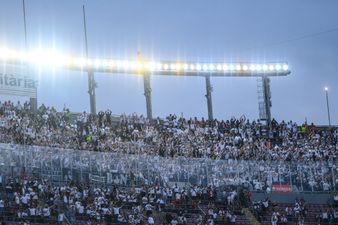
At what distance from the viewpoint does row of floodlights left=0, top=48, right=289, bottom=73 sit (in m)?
50.0

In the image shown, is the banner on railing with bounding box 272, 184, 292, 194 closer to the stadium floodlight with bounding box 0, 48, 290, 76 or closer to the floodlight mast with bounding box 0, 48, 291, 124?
the floodlight mast with bounding box 0, 48, 291, 124

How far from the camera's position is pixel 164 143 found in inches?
1828

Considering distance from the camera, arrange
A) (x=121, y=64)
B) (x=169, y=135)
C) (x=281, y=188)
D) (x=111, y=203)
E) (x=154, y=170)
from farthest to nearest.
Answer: (x=121, y=64) < (x=169, y=135) < (x=281, y=188) < (x=154, y=170) < (x=111, y=203)

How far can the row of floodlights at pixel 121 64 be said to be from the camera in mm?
50031

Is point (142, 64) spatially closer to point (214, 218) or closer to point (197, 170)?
point (197, 170)

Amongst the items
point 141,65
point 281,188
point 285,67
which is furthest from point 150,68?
point 281,188

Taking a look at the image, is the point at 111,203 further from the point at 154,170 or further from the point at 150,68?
the point at 150,68

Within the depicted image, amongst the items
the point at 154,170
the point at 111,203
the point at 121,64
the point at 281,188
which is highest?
the point at 121,64

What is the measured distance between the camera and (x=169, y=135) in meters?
48.8

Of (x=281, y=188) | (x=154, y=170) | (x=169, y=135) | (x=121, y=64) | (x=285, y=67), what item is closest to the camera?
(x=154, y=170)

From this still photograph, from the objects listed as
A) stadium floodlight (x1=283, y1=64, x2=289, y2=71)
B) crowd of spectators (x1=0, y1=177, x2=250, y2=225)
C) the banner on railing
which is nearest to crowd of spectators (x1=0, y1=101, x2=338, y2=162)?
the banner on railing

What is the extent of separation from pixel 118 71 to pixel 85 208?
22.6 m

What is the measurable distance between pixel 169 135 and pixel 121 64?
10534mm

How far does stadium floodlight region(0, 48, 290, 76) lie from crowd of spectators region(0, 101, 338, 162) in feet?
17.2
